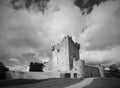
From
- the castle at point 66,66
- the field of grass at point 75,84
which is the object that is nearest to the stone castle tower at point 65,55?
the castle at point 66,66

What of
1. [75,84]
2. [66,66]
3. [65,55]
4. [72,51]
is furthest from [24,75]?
[72,51]

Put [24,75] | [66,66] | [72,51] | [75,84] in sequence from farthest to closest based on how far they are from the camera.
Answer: [72,51] → [66,66] → [24,75] → [75,84]

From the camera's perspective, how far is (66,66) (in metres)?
45.5

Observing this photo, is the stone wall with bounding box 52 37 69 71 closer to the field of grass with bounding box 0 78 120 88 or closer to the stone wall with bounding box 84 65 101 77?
the stone wall with bounding box 84 65 101 77

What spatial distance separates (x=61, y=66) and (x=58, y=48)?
892 cm

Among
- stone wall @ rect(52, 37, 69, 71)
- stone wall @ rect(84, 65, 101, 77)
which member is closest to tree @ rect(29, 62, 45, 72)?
stone wall @ rect(52, 37, 69, 71)

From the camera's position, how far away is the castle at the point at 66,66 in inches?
1351

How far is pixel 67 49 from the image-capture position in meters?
47.2

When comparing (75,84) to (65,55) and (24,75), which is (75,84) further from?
(65,55)

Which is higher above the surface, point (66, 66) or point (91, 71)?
point (66, 66)

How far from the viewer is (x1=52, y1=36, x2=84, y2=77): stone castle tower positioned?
4584cm

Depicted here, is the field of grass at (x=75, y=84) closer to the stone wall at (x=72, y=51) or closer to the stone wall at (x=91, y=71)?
the stone wall at (x=91, y=71)

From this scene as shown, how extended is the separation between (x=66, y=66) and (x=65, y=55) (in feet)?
15.7

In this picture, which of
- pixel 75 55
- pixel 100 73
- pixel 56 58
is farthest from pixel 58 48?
pixel 100 73
